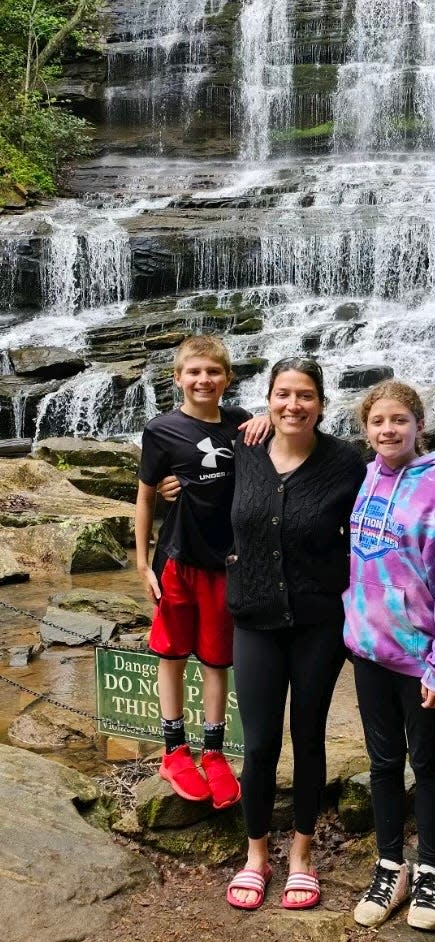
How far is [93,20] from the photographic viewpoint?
2709cm

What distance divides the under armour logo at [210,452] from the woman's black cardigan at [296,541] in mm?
264

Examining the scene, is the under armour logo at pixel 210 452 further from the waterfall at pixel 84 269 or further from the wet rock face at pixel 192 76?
the wet rock face at pixel 192 76

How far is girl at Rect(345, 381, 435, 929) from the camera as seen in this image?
101 inches

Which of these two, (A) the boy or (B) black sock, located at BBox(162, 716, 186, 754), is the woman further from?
(B) black sock, located at BBox(162, 716, 186, 754)

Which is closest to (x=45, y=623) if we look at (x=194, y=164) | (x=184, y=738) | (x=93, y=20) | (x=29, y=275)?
(x=184, y=738)

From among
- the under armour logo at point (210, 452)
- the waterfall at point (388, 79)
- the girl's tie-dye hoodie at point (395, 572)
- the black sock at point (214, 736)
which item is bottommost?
the black sock at point (214, 736)

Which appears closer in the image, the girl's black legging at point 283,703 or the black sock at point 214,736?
the girl's black legging at point 283,703

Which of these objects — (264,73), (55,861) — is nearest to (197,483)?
(55,861)

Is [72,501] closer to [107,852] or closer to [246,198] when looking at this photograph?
[107,852]

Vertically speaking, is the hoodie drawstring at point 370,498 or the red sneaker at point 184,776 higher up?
the hoodie drawstring at point 370,498

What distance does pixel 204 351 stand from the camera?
10.2 ft

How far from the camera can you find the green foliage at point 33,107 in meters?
22.2

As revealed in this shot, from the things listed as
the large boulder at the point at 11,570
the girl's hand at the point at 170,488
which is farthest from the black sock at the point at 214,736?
the large boulder at the point at 11,570

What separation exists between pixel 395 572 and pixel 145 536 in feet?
3.14
